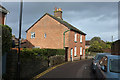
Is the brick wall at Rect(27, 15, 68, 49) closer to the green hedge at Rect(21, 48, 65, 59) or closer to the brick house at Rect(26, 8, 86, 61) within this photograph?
the brick house at Rect(26, 8, 86, 61)

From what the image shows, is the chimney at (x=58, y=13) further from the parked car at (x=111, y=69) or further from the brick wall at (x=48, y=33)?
the parked car at (x=111, y=69)

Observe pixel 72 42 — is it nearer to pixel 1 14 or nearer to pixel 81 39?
pixel 81 39

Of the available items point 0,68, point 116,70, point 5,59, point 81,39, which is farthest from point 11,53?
point 81,39

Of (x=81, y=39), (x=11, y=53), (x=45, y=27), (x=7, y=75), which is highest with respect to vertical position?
(x=45, y=27)

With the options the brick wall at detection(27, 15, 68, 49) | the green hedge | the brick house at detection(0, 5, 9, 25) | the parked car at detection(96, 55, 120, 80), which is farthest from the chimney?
the parked car at detection(96, 55, 120, 80)

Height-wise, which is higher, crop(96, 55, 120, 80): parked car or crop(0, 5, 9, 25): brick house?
crop(0, 5, 9, 25): brick house

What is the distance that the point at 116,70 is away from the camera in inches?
246

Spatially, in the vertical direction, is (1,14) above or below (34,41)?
above

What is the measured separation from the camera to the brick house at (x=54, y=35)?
2445 centimetres

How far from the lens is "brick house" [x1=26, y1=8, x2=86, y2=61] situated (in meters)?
24.5

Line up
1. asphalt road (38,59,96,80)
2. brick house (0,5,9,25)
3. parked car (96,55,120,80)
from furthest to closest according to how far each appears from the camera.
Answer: brick house (0,5,9,25)
asphalt road (38,59,96,80)
parked car (96,55,120,80)

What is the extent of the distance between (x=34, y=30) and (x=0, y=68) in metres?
20.5

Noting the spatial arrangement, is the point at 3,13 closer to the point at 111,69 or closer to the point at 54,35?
the point at 54,35

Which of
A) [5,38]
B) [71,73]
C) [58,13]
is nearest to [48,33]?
[58,13]
